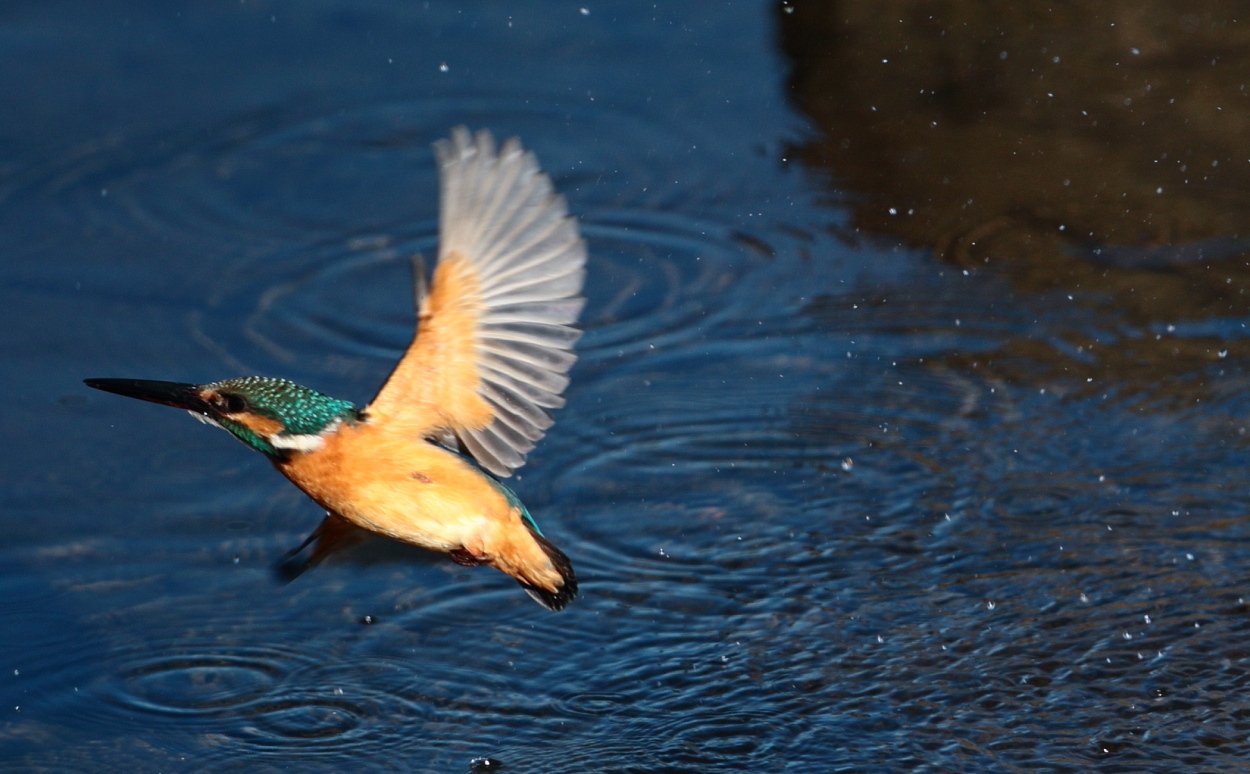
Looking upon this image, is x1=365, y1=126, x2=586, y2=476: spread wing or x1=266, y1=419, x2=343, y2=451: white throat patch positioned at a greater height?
x1=365, y1=126, x2=586, y2=476: spread wing

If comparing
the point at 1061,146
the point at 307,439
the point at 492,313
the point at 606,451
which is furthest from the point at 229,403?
the point at 1061,146

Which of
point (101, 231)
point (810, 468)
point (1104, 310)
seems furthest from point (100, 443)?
point (1104, 310)

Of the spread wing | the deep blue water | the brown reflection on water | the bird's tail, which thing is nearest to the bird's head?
the spread wing

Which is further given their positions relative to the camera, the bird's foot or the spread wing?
the bird's foot

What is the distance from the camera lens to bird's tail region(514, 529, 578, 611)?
11.4ft

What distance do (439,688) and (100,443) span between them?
5.72 feet

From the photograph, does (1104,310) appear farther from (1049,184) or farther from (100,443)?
(100,443)

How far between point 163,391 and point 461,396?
658mm

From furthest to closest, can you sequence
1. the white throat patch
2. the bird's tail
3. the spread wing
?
1. the bird's tail
2. the white throat patch
3. the spread wing

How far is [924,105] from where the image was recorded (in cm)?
687

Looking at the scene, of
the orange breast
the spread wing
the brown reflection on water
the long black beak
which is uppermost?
the brown reflection on water

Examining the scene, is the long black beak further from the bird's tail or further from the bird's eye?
the bird's tail

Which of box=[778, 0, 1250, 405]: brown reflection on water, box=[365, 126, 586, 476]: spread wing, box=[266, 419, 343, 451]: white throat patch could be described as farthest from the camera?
box=[778, 0, 1250, 405]: brown reflection on water

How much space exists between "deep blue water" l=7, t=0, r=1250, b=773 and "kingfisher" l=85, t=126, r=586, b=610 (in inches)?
25.5
